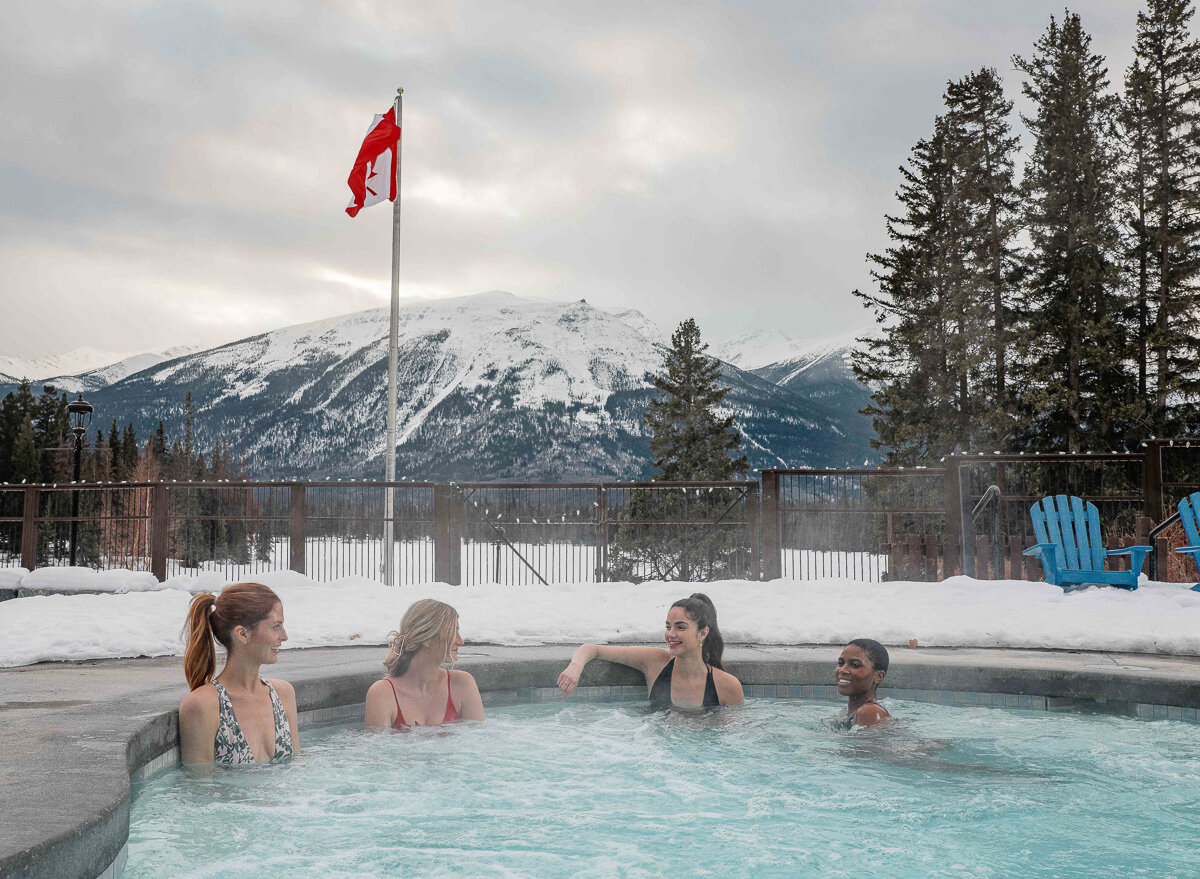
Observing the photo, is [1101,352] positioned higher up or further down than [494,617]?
higher up

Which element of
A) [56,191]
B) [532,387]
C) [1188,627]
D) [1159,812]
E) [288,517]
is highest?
[532,387]

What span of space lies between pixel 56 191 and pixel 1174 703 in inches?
880

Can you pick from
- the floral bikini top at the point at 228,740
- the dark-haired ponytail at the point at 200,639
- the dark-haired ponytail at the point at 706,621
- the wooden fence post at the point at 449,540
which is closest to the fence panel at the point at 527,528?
the wooden fence post at the point at 449,540

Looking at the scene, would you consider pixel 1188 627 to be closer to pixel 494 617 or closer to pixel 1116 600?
pixel 1116 600

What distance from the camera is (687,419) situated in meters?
38.5

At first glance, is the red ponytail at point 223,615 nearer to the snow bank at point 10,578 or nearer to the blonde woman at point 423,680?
the blonde woman at point 423,680

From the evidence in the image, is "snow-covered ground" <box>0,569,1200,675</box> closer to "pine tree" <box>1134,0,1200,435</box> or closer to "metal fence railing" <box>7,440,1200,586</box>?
"metal fence railing" <box>7,440,1200,586</box>

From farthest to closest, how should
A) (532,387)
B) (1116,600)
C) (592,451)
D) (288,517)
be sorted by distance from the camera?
1. (532,387)
2. (592,451)
3. (288,517)
4. (1116,600)

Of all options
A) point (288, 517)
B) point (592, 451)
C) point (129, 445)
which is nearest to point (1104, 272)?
point (288, 517)

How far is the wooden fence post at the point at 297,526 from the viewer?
12.1 m

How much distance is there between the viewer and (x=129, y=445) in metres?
65.6

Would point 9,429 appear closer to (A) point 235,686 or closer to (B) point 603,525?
(B) point 603,525

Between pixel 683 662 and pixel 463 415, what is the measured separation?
167 metres

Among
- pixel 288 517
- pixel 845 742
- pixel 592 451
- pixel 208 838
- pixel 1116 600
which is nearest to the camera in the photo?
pixel 208 838
